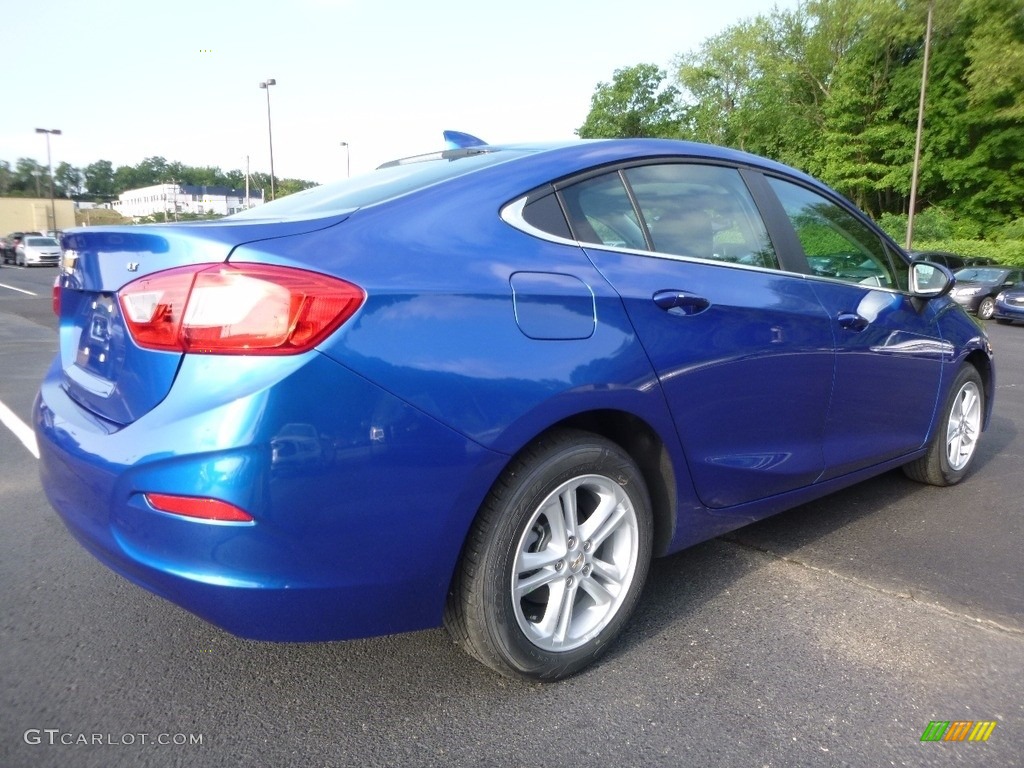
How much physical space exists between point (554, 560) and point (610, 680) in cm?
42

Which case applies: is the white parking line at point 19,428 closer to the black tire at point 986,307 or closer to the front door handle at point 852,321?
the front door handle at point 852,321

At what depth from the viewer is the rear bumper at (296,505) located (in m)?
1.86

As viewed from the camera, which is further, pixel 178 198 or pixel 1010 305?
pixel 178 198

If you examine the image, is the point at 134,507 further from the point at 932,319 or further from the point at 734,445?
the point at 932,319

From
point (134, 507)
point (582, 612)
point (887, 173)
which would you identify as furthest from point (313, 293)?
point (887, 173)

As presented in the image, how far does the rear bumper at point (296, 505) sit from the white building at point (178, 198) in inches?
3625

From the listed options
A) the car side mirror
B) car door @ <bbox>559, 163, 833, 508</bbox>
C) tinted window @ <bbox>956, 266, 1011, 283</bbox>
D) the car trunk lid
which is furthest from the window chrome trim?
tinted window @ <bbox>956, 266, 1011, 283</bbox>

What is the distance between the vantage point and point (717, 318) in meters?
2.74

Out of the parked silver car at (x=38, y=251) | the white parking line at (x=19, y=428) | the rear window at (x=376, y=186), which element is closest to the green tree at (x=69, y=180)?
the parked silver car at (x=38, y=251)

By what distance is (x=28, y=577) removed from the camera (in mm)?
3188

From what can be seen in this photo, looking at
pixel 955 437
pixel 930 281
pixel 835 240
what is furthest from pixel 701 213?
pixel 955 437

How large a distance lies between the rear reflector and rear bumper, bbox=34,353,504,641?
0.7 inches

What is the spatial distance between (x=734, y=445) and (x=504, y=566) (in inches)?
41.4

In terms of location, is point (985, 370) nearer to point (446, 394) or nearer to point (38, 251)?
point (446, 394)
